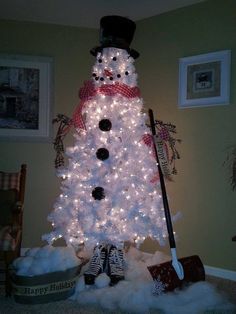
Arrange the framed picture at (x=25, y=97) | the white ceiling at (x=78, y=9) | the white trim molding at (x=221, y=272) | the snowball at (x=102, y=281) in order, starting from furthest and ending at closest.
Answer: the framed picture at (x=25, y=97) < the white ceiling at (x=78, y=9) < the white trim molding at (x=221, y=272) < the snowball at (x=102, y=281)

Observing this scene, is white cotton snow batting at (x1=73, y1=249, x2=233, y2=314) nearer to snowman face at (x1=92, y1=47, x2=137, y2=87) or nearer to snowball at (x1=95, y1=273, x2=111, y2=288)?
snowball at (x1=95, y1=273, x2=111, y2=288)

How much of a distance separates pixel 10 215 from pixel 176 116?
1.74 metres

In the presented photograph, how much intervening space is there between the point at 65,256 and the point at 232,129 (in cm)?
168

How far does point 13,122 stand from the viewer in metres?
3.74

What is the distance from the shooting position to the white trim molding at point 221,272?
10.2ft

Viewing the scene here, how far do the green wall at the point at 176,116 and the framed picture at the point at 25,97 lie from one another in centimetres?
9

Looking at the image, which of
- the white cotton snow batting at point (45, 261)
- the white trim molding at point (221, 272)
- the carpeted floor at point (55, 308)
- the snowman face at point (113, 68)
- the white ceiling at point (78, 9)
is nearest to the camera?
the carpeted floor at point (55, 308)

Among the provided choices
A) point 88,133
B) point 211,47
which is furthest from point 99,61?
point 211,47

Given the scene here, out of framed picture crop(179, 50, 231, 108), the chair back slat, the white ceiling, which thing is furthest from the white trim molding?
the white ceiling

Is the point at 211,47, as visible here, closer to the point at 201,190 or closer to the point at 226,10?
the point at 226,10

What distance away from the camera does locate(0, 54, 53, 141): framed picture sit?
3.72 m

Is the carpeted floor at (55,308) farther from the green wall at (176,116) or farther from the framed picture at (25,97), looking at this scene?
the framed picture at (25,97)

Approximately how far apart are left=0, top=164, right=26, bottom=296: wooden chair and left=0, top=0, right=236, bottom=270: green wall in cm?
38

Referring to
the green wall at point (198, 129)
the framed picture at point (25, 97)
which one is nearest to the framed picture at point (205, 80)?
the green wall at point (198, 129)
